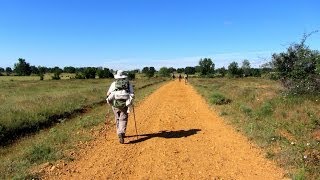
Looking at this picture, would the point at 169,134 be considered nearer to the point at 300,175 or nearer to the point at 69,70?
the point at 300,175

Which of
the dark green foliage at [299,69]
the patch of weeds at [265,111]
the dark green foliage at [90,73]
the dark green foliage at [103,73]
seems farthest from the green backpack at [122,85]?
the dark green foliage at [103,73]

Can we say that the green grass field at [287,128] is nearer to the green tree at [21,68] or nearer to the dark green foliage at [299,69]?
the dark green foliage at [299,69]

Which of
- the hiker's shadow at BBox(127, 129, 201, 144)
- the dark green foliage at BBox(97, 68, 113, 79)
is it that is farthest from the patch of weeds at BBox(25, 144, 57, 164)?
the dark green foliage at BBox(97, 68, 113, 79)

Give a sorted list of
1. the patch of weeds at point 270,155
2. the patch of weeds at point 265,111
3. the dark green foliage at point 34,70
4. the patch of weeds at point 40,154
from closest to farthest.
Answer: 1. the patch of weeds at point 270,155
2. the patch of weeds at point 40,154
3. the patch of weeds at point 265,111
4. the dark green foliage at point 34,70

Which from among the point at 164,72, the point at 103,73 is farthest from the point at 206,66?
the point at 103,73

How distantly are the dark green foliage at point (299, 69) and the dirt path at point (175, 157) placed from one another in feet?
26.5

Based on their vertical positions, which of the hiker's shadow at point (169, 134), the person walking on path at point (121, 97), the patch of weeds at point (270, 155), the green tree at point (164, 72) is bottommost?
the green tree at point (164, 72)

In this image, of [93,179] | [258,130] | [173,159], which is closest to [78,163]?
[93,179]

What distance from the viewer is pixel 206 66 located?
17488 centimetres

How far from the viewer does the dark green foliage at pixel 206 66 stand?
167 meters

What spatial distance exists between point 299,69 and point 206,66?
154072mm

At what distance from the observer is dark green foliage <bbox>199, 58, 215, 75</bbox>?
16673 cm

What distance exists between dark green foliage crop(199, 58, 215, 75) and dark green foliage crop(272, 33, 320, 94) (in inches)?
5611

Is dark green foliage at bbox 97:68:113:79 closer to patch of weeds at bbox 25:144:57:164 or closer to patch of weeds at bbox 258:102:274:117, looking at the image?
patch of weeds at bbox 258:102:274:117
